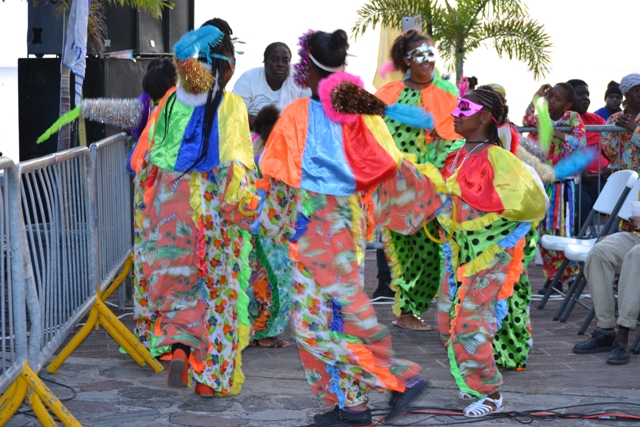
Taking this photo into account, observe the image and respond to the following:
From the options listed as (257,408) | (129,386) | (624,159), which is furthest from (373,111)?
(624,159)

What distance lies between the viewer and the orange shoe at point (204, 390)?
194 inches

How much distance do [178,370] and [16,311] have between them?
133 centimetres

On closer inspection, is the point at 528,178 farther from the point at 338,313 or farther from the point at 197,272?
the point at 197,272

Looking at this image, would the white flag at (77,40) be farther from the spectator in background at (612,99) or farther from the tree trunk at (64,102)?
the spectator in background at (612,99)

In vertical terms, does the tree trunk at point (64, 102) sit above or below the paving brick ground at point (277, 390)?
above

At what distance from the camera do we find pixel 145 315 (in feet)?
19.0

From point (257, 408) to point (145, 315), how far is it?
131cm

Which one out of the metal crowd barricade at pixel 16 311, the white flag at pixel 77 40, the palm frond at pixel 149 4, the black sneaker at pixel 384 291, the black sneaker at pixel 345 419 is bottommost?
the black sneaker at pixel 384 291

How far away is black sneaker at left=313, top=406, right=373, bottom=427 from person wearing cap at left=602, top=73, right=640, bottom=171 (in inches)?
168

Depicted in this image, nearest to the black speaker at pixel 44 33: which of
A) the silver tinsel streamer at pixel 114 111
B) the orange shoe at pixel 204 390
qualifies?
the silver tinsel streamer at pixel 114 111

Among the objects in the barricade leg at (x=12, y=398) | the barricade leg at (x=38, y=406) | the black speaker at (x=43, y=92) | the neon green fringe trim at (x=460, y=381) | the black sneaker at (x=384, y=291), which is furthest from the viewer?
the black speaker at (x=43, y=92)

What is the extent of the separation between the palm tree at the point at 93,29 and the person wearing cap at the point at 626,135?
4382 millimetres

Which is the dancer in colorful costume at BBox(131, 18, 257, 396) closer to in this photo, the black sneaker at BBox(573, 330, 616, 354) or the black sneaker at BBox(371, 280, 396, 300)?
the black sneaker at BBox(573, 330, 616, 354)

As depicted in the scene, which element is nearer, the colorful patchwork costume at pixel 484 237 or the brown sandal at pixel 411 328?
the colorful patchwork costume at pixel 484 237
